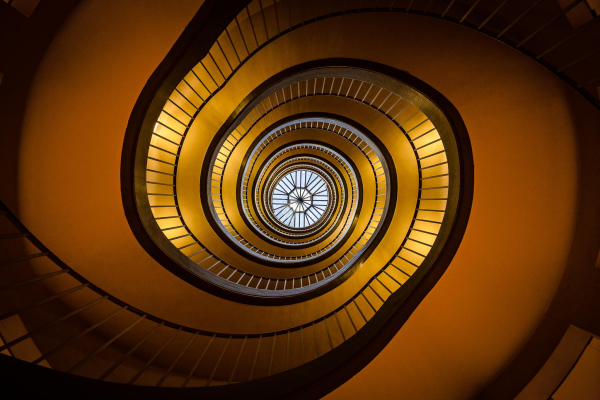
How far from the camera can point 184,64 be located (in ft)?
9.75

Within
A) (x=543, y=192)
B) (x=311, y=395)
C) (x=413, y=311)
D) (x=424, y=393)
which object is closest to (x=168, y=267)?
(x=311, y=395)

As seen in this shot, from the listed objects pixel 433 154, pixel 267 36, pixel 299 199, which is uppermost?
pixel 267 36

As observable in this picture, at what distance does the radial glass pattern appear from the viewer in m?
17.0

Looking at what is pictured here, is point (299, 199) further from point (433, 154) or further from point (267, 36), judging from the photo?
point (267, 36)

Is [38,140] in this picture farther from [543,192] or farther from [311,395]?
[543,192]

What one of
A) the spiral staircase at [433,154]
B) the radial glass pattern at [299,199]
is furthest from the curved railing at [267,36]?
the radial glass pattern at [299,199]

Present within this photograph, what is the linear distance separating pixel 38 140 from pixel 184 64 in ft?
6.54

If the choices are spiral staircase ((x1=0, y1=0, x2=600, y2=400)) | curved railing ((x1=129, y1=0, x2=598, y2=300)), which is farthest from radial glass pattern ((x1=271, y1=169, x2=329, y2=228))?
spiral staircase ((x1=0, y1=0, x2=600, y2=400))

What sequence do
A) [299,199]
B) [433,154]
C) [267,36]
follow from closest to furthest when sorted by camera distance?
[267,36] → [433,154] → [299,199]

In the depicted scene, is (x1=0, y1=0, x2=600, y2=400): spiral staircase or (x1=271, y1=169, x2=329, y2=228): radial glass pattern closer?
(x1=0, y1=0, x2=600, y2=400): spiral staircase

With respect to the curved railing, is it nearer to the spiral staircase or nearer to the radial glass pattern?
the spiral staircase

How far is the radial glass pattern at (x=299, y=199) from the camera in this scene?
17.0 metres

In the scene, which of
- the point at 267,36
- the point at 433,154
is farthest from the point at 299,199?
the point at 267,36

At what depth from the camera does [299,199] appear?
17.6m
